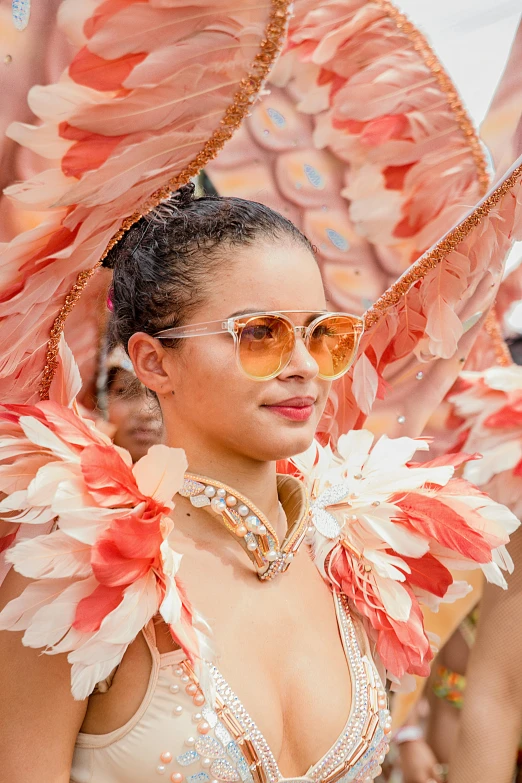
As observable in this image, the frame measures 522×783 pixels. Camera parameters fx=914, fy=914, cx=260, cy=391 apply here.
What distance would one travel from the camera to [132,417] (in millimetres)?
1452

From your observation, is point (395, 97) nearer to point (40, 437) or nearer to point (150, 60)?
point (150, 60)

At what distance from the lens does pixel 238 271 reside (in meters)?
1.19

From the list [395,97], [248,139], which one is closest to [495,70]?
[395,97]

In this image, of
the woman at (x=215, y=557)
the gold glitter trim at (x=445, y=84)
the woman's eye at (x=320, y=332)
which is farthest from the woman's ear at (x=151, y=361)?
the gold glitter trim at (x=445, y=84)

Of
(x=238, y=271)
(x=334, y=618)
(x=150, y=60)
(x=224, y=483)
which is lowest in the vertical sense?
(x=334, y=618)

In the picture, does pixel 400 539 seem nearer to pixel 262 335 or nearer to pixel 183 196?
pixel 262 335

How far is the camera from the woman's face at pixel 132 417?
4.65ft

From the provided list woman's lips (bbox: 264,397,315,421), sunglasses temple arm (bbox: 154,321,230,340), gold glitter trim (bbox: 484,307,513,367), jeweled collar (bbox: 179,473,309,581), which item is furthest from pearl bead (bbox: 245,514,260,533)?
gold glitter trim (bbox: 484,307,513,367)

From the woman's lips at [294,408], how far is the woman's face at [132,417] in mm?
280

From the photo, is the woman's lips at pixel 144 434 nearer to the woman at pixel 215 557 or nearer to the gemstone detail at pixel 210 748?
the woman at pixel 215 557

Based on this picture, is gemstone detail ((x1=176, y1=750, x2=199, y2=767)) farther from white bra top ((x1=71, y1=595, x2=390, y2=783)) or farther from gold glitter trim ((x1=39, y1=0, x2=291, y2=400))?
gold glitter trim ((x1=39, y1=0, x2=291, y2=400))

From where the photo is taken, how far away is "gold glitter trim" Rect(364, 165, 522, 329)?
5.12 feet

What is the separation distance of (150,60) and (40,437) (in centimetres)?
46

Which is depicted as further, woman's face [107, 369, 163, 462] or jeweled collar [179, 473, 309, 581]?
woman's face [107, 369, 163, 462]
